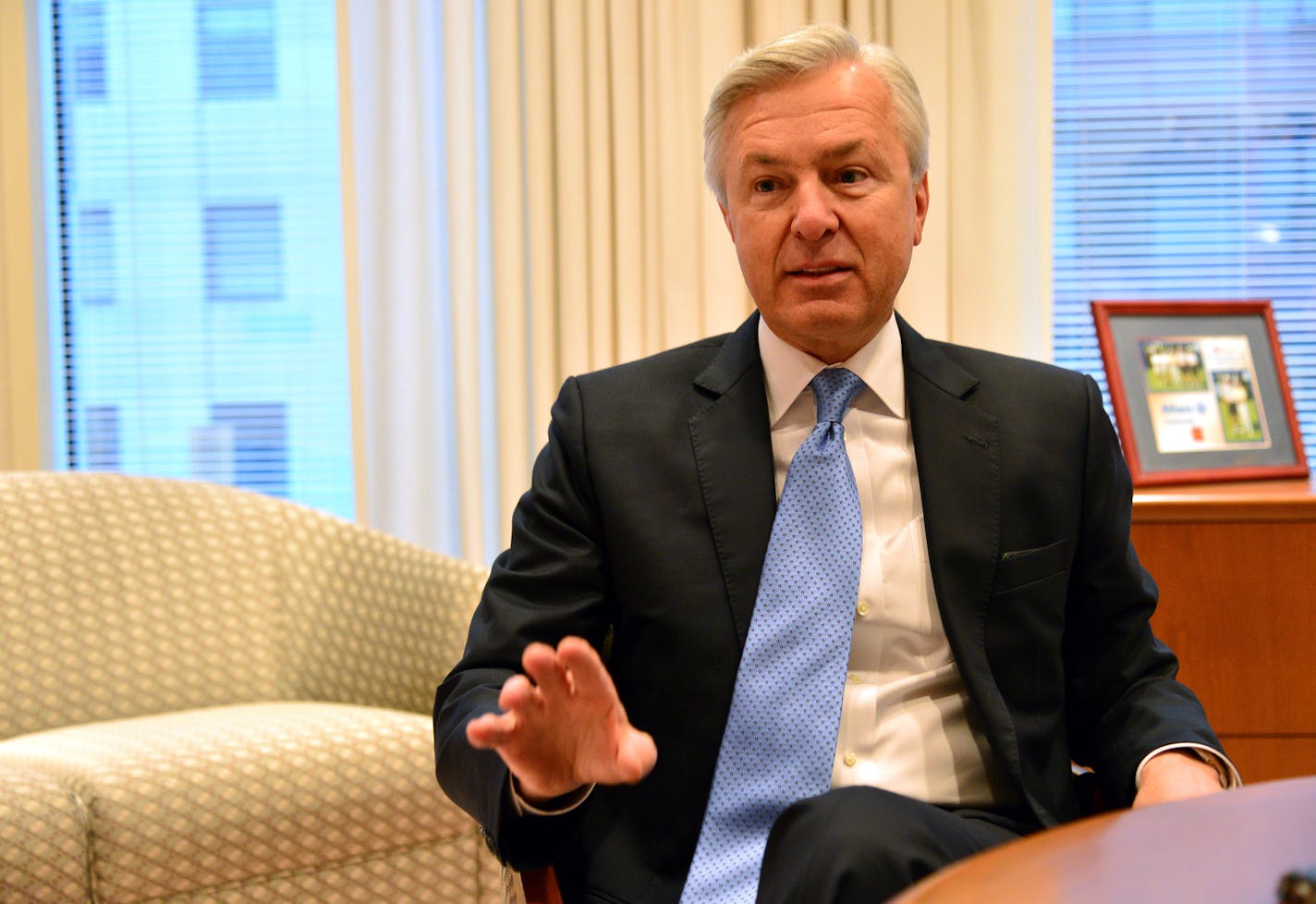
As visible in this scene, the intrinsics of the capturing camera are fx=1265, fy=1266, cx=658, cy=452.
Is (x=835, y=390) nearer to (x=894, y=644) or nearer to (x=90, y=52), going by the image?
(x=894, y=644)

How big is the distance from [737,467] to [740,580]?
15 cm

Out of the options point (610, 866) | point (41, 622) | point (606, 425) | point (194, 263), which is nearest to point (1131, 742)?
point (610, 866)

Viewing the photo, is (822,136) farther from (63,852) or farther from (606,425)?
(63,852)

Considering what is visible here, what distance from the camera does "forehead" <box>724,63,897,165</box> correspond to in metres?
1.65

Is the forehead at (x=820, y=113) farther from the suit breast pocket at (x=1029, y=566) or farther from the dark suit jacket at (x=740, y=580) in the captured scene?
the suit breast pocket at (x=1029, y=566)

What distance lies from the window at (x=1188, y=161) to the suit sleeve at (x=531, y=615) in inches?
90.0

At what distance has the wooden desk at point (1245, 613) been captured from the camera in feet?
8.12

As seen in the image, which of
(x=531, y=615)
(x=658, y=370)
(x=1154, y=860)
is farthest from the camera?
(x=658, y=370)

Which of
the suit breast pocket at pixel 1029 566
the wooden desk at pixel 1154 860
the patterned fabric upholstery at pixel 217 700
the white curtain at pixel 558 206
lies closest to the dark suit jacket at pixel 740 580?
the suit breast pocket at pixel 1029 566

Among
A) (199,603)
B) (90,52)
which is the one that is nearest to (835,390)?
(199,603)

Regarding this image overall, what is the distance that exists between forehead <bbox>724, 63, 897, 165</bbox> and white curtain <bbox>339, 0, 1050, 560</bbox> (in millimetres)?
1567

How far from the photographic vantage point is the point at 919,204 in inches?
71.7

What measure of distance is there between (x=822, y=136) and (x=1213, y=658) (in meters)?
1.47

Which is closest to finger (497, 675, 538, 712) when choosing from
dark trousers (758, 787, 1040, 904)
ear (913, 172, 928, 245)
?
dark trousers (758, 787, 1040, 904)
